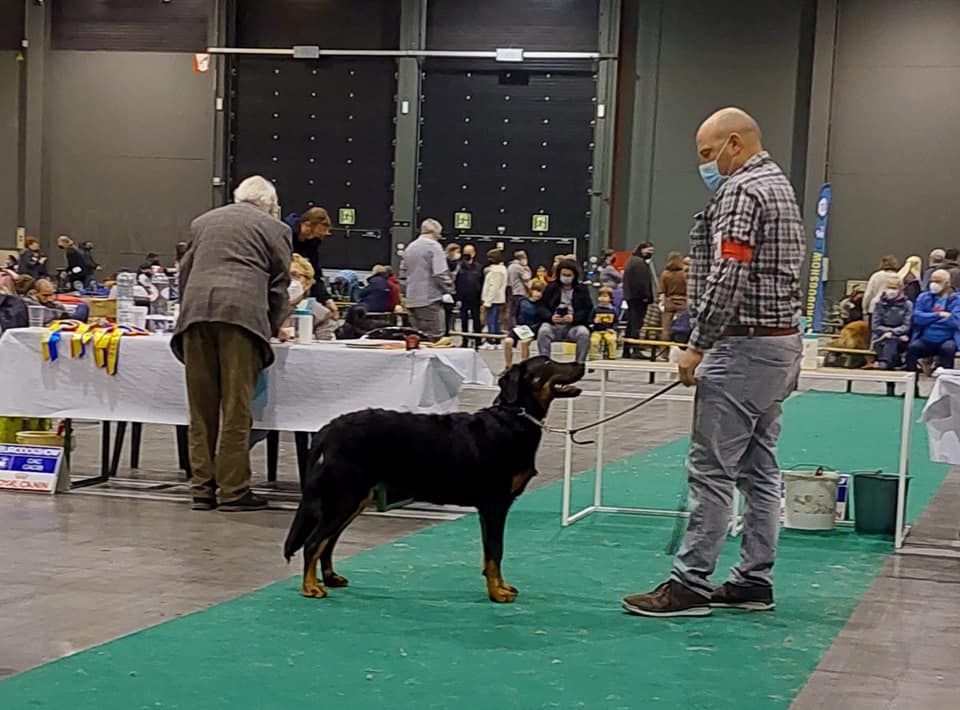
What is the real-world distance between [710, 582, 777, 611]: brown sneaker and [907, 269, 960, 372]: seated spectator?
10587 millimetres

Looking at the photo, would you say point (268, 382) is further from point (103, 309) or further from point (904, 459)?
point (904, 459)

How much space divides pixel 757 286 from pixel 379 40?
20.4 m

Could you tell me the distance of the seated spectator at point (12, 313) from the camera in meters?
8.26

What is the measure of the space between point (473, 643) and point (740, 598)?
1003 mm

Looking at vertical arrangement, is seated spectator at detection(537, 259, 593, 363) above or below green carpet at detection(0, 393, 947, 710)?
above

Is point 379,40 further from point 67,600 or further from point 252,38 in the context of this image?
point 67,600

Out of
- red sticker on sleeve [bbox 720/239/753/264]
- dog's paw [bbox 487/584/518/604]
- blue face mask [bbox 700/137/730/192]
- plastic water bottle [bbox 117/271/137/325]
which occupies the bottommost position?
dog's paw [bbox 487/584/518/604]

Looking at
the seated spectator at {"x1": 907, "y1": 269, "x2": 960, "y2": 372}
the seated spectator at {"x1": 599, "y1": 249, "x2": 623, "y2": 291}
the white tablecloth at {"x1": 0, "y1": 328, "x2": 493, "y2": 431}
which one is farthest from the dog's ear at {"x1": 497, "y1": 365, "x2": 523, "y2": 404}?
the seated spectator at {"x1": 599, "y1": 249, "x2": 623, "y2": 291}

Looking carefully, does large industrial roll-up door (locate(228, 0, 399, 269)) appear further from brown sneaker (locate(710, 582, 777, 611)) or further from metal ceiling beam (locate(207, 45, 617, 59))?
brown sneaker (locate(710, 582, 777, 611))

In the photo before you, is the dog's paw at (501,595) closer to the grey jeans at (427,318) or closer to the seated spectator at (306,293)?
the seated spectator at (306,293)

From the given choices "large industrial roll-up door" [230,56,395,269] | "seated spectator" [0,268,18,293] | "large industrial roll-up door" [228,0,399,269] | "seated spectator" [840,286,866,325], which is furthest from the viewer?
"large industrial roll-up door" [230,56,395,269]

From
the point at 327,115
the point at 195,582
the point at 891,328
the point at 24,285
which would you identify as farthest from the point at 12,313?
the point at 327,115

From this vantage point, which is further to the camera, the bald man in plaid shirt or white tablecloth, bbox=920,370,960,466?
white tablecloth, bbox=920,370,960,466

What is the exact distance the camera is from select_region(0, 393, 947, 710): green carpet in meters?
3.23
